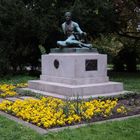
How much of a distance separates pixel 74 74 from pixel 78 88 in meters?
0.77

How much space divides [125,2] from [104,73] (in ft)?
30.2

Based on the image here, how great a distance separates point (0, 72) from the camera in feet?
63.2

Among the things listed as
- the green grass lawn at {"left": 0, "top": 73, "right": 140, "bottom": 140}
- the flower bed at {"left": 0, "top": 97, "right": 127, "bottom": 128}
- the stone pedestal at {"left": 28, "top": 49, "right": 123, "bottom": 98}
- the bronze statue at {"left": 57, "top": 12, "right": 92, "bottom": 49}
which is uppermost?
the bronze statue at {"left": 57, "top": 12, "right": 92, "bottom": 49}

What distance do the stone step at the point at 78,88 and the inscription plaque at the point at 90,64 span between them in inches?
23.2

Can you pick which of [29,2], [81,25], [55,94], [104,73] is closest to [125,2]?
[81,25]

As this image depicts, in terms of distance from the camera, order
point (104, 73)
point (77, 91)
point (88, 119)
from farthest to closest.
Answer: point (104, 73)
point (77, 91)
point (88, 119)

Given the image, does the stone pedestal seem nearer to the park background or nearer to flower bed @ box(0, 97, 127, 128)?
flower bed @ box(0, 97, 127, 128)

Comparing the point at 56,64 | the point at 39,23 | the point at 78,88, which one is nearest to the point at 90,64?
the point at 56,64

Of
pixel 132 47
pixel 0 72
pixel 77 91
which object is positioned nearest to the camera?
pixel 77 91

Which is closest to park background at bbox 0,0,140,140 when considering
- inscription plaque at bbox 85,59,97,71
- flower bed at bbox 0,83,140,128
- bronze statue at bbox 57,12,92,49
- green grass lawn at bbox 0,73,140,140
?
bronze statue at bbox 57,12,92,49

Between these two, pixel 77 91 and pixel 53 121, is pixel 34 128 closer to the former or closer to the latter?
pixel 53 121

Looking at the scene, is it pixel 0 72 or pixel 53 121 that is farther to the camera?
pixel 0 72

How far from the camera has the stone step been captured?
11289 millimetres

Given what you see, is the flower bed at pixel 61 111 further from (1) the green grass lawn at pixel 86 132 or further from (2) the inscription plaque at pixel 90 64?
(2) the inscription plaque at pixel 90 64
